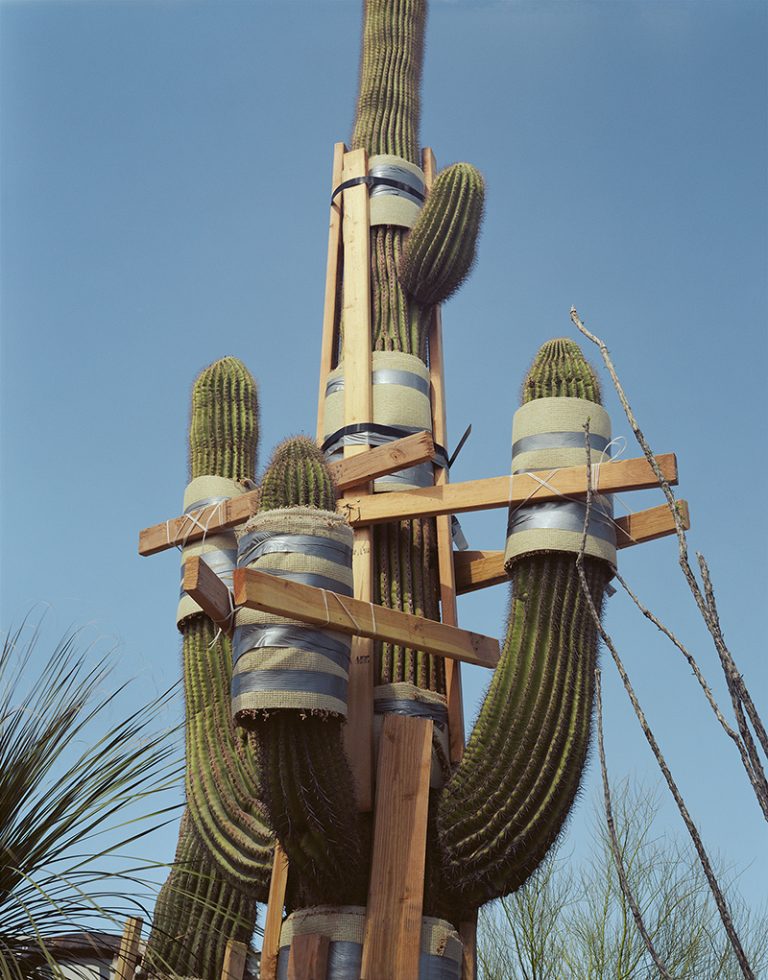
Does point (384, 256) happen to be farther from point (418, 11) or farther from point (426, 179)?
point (418, 11)

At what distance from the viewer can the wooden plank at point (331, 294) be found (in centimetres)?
660

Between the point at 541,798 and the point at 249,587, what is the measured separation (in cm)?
143

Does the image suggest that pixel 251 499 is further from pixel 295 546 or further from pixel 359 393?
pixel 295 546

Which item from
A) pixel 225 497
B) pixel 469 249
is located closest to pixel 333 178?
pixel 469 249

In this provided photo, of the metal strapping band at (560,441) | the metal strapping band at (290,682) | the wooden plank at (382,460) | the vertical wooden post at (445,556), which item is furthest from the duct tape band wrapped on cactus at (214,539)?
the metal strapping band at (560,441)

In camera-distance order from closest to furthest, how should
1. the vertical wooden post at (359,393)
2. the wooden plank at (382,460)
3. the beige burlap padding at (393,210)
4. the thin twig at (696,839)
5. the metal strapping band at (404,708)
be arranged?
the thin twig at (696,839) < the vertical wooden post at (359,393) < the metal strapping band at (404,708) < the wooden plank at (382,460) < the beige burlap padding at (393,210)

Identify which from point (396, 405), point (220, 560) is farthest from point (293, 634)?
point (396, 405)

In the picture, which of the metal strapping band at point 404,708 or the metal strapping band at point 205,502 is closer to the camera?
the metal strapping band at point 404,708

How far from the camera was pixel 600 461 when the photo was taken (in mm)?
5473

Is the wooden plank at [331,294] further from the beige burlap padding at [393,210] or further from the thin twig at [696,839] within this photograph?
the thin twig at [696,839]

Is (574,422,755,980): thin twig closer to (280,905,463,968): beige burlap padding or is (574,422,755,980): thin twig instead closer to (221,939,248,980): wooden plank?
(280,905,463,968): beige burlap padding

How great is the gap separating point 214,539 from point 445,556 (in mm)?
1188

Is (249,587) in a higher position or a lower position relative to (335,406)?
lower

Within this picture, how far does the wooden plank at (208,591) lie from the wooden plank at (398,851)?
31.4 inches
